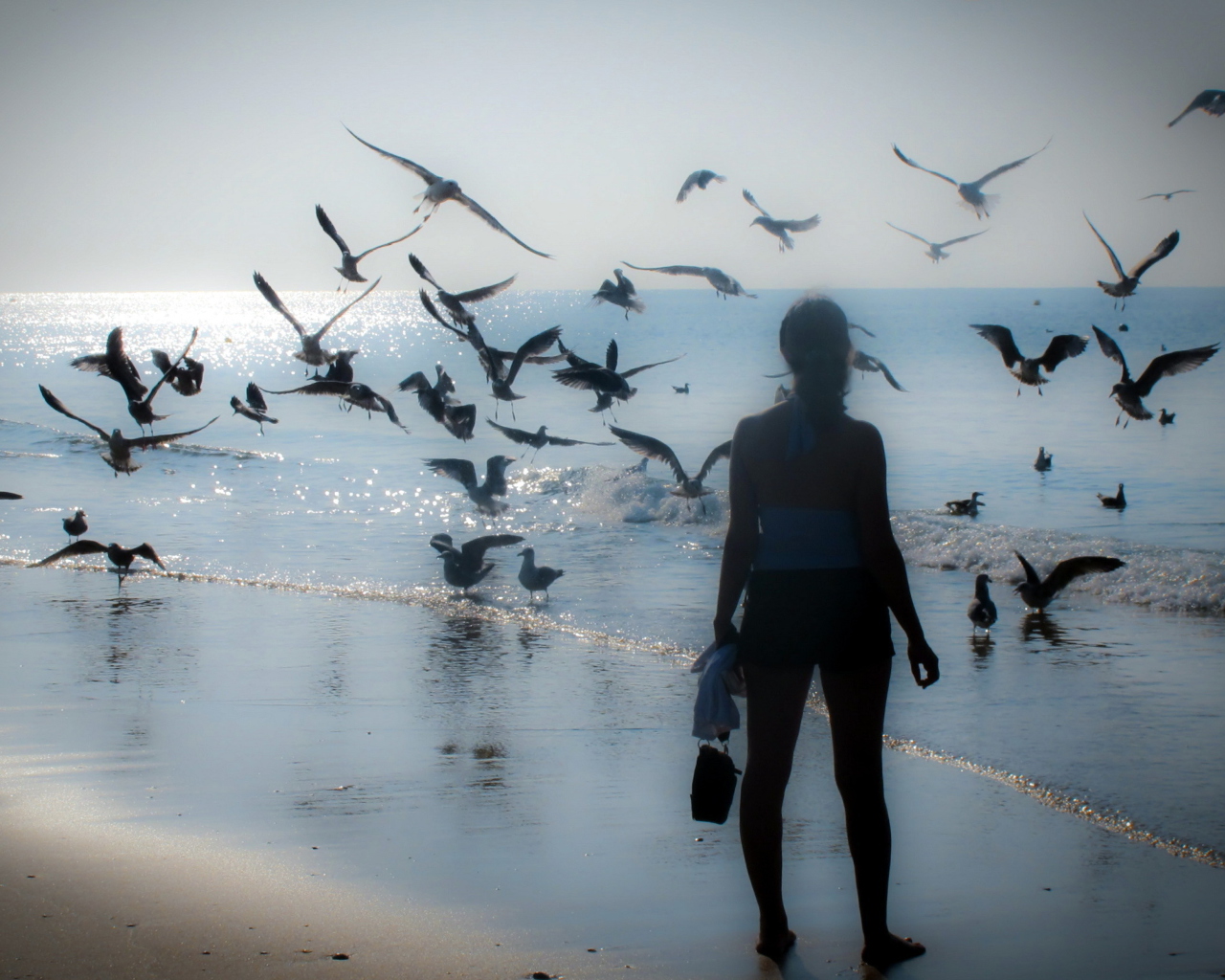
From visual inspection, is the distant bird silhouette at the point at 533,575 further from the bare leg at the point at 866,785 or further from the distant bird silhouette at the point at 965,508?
the distant bird silhouette at the point at 965,508

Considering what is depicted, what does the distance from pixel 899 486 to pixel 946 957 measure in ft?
Result: 61.2

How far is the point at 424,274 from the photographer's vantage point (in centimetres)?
935

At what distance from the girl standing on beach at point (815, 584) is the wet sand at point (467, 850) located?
2.05 ft

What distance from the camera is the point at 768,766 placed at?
10.7 feet

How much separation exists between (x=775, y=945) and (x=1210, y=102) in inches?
329

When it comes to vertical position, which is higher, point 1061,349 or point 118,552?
point 1061,349

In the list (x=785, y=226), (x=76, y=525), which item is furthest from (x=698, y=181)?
(x=76, y=525)

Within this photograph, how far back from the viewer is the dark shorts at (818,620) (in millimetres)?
3154

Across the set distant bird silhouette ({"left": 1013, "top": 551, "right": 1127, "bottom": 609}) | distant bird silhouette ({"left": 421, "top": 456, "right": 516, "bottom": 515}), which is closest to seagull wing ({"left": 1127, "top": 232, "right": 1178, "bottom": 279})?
distant bird silhouette ({"left": 1013, "top": 551, "right": 1127, "bottom": 609})

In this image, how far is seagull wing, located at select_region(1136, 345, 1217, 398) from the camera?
8797mm

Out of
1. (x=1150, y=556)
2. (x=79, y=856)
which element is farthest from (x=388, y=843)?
(x=1150, y=556)

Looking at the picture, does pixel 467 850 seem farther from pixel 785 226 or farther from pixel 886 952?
pixel 785 226

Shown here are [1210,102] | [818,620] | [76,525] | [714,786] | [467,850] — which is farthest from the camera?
[76,525]

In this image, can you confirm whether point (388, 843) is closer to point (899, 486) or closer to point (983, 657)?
point (983, 657)
